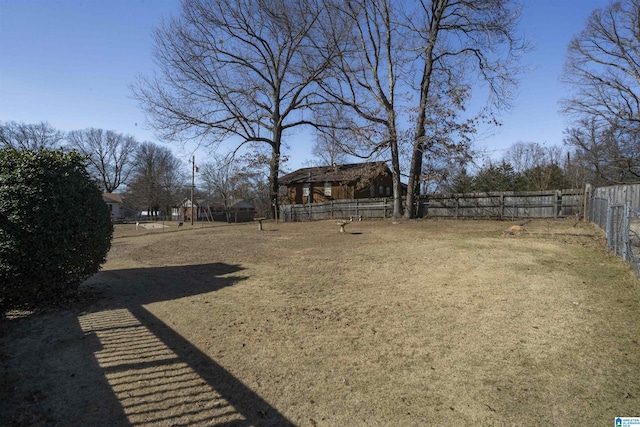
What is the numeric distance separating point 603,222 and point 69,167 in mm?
14725

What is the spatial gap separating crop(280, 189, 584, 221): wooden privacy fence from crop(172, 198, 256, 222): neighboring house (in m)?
27.3

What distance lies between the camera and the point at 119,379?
11.1 feet

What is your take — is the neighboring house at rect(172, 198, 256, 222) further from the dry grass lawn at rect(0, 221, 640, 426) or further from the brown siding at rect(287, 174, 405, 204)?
the dry grass lawn at rect(0, 221, 640, 426)

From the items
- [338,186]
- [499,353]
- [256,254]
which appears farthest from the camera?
[338,186]

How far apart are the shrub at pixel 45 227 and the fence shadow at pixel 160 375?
2.86 ft

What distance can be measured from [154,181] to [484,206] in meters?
60.3

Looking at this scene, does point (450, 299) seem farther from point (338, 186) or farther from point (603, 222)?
point (338, 186)

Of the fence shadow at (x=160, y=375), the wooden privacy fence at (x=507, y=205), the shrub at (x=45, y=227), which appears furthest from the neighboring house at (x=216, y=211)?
the fence shadow at (x=160, y=375)

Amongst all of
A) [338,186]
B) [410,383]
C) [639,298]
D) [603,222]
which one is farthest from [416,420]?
[338,186]

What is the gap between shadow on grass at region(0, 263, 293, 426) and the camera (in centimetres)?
282

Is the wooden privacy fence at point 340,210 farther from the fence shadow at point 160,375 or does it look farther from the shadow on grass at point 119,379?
the shadow on grass at point 119,379

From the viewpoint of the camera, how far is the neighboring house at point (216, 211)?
50438 millimetres

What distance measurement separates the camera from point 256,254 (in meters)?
10.4

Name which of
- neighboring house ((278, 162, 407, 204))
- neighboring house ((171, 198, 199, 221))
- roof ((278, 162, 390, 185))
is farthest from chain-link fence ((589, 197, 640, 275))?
neighboring house ((171, 198, 199, 221))
